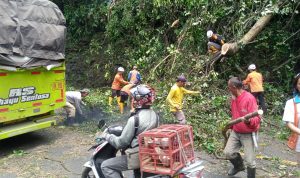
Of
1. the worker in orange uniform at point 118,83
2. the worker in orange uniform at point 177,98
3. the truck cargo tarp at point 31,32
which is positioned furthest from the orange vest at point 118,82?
the worker in orange uniform at point 177,98

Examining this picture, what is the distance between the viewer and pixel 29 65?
763 cm

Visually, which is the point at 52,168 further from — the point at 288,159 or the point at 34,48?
the point at 288,159

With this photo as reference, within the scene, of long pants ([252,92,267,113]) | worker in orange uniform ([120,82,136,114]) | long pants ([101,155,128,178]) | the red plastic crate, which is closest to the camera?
the red plastic crate

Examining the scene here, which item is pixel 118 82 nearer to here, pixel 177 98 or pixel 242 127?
pixel 177 98

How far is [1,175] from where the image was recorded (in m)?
6.46

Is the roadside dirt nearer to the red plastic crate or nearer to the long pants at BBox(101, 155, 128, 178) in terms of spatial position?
the long pants at BBox(101, 155, 128, 178)

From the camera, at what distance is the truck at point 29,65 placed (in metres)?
7.32

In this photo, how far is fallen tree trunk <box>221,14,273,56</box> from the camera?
34.6 ft

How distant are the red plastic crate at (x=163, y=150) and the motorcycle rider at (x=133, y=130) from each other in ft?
0.75

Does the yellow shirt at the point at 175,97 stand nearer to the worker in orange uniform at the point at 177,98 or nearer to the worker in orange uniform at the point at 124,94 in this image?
the worker in orange uniform at the point at 177,98

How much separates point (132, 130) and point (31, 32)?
169 inches

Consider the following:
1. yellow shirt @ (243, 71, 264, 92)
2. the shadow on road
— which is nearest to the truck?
the shadow on road

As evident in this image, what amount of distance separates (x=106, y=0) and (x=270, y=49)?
7.23 meters

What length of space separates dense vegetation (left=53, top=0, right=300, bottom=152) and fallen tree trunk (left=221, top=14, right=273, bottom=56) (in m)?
0.17
